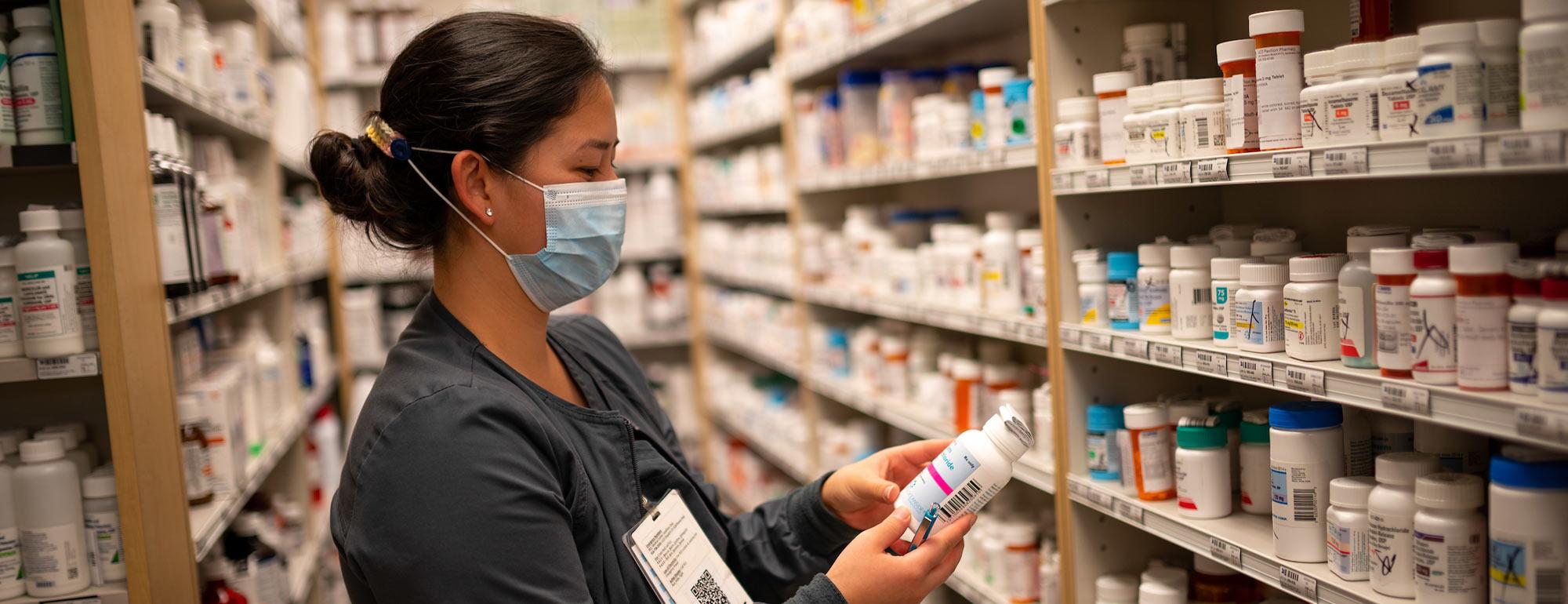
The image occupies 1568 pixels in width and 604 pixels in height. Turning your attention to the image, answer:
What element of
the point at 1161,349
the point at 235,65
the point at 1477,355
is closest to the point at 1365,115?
the point at 1477,355

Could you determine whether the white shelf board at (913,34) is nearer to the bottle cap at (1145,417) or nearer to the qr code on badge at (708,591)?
the bottle cap at (1145,417)

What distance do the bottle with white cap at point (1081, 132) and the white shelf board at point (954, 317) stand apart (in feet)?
1.27

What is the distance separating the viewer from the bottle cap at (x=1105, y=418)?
7.24 feet

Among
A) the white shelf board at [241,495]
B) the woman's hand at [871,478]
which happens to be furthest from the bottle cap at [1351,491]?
the white shelf board at [241,495]

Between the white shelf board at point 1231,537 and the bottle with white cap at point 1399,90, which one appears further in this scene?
the white shelf board at point 1231,537

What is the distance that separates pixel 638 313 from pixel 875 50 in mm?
2945

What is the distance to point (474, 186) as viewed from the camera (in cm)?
177

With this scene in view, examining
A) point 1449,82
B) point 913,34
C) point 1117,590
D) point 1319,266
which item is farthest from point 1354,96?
point 913,34

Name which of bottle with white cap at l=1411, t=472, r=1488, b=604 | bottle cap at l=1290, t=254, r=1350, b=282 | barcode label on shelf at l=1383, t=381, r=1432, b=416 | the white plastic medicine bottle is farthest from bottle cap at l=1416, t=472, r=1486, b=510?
the white plastic medicine bottle

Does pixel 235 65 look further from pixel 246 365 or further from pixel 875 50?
pixel 875 50

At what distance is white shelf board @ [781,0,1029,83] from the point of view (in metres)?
2.70

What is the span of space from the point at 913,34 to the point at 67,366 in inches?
87.6

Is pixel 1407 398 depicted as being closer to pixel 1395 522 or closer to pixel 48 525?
pixel 1395 522

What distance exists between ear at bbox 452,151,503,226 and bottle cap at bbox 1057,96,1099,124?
3.76 feet
